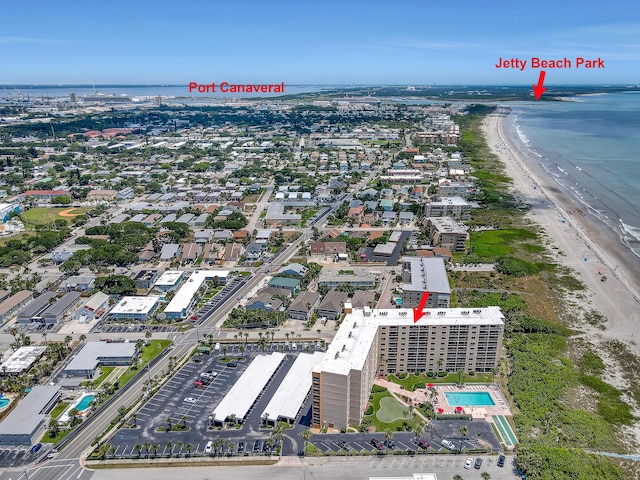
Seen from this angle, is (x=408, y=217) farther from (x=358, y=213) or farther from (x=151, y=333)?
(x=151, y=333)

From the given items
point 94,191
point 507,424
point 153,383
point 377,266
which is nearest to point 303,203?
point 377,266

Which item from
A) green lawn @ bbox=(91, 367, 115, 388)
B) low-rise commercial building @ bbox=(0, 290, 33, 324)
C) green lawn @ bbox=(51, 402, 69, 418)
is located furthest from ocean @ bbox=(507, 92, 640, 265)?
low-rise commercial building @ bbox=(0, 290, 33, 324)

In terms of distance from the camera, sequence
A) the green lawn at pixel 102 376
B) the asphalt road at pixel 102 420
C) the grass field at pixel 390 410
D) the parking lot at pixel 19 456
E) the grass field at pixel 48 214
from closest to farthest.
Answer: the parking lot at pixel 19 456
the asphalt road at pixel 102 420
the grass field at pixel 390 410
the green lawn at pixel 102 376
the grass field at pixel 48 214

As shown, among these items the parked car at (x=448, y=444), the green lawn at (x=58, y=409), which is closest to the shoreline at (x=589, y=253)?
the parked car at (x=448, y=444)

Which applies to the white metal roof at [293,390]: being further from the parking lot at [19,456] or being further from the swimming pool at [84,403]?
the parking lot at [19,456]

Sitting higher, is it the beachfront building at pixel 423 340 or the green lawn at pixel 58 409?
the beachfront building at pixel 423 340

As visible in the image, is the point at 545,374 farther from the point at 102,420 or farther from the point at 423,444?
the point at 102,420
